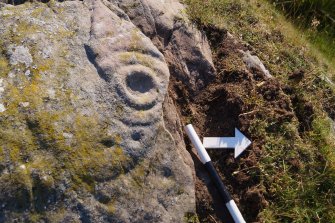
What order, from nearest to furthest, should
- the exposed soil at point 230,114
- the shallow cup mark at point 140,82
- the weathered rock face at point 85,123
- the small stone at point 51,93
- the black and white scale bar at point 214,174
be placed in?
the weathered rock face at point 85,123 → the small stone at point 51,93 → the shallow cup mark at point 140,82 → the black and white scale bar at point 214,174 → the exposed soil at point 230,114

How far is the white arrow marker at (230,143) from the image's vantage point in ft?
12.2

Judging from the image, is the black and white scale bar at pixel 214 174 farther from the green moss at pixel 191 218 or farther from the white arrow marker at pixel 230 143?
the green moss at pixel 191 218

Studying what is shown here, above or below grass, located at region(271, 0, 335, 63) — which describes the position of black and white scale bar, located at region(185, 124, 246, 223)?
below

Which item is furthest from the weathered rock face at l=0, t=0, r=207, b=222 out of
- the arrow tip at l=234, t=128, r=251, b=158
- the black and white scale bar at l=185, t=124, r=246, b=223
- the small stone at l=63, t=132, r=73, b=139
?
the arrow tip at l=234, t=128, r=251, b=158

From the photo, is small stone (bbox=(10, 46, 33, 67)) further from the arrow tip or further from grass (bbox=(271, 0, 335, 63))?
grass (bbox=(271, 0, 335, 63))

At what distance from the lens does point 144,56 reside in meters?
Result: 3.28

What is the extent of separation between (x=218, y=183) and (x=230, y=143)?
15.6 inches

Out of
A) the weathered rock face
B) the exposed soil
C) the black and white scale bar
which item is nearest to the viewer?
the weathered rock face

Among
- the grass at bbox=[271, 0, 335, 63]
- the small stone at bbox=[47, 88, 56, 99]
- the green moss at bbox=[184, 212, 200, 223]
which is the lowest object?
the green moss at bbox=[184, 212, 200, 223]

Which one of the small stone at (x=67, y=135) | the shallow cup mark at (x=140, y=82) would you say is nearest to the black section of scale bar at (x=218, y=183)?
the shallow cup mark at (x=140, y=82)

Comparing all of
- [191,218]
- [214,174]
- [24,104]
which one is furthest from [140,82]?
[191,218]

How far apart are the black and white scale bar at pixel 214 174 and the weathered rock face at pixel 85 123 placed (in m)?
0.15

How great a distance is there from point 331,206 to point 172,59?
1.88 m

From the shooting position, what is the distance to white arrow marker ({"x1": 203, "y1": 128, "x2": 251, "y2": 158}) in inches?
146
